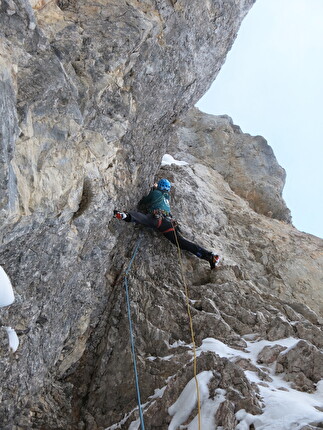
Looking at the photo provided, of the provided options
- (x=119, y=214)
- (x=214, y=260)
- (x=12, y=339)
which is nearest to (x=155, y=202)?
(x=119, y=214)

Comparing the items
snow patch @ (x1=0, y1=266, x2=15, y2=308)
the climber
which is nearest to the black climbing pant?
the climber

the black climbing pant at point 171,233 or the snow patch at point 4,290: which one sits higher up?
the black climbing pant at point 171,233

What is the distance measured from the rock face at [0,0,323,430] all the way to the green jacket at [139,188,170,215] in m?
0.24

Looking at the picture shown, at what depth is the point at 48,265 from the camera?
614cm

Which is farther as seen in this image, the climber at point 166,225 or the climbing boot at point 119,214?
the climber at point 166,225

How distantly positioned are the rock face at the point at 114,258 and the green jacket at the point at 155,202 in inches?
9.5

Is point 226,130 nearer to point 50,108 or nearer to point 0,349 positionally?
point 50,108

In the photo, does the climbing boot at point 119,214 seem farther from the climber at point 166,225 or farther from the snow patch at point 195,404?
the snow patch at point 195,404

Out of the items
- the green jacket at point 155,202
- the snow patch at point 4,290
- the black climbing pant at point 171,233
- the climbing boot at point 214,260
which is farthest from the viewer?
the green jacket at point 155,202

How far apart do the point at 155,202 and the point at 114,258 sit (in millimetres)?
1593

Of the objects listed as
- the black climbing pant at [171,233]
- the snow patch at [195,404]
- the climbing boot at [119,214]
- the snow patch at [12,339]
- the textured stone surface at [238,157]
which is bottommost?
the snow patch at [12,339]

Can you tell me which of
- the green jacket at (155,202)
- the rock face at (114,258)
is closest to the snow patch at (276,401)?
the rock face at (114,258)

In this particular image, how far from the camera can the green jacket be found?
874cm

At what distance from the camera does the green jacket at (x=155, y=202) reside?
8.74 meters
